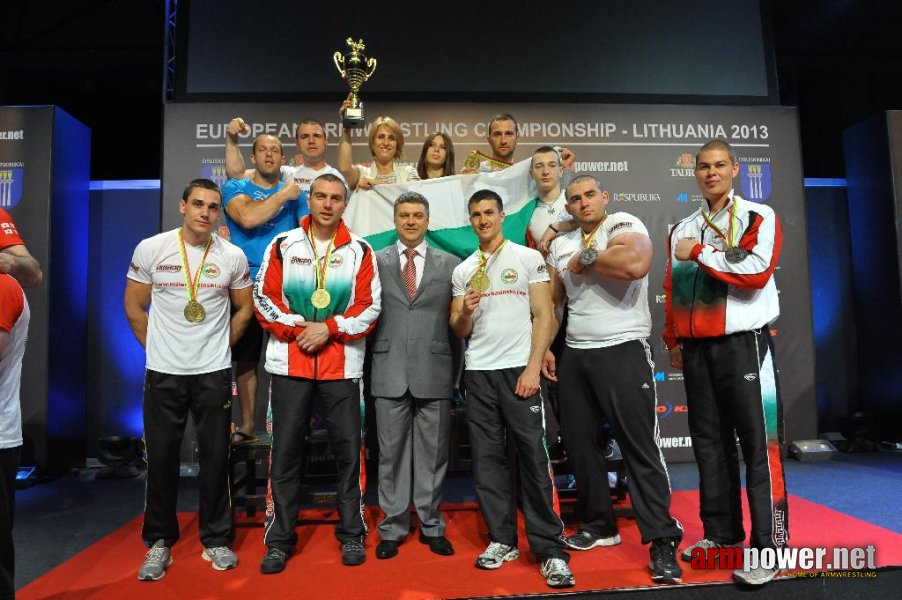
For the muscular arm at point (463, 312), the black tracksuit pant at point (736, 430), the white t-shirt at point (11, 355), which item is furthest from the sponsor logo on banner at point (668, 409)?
the white t-shirt at point (11, 355)

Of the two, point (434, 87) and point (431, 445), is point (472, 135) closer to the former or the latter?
point (434, 87)

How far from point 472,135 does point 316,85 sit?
1471 mm

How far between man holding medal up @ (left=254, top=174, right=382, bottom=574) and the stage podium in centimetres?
311

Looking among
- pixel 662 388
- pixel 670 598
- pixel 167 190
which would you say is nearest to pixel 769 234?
pixel 670 598

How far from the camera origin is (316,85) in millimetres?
5645

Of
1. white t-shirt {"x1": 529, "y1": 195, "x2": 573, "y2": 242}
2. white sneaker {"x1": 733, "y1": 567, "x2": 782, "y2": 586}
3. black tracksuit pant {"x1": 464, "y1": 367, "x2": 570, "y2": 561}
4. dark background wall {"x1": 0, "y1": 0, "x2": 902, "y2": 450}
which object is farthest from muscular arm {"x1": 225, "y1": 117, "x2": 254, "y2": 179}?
white sneaker {"x1": 733, "y1": 567, "x2": 782, "y2": 586}

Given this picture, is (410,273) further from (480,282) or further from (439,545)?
(439,545)

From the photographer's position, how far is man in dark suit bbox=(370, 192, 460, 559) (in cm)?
322

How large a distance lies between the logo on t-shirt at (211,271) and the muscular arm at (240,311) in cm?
15

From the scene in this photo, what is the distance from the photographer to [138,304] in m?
3.20

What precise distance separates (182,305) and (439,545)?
1750 mm

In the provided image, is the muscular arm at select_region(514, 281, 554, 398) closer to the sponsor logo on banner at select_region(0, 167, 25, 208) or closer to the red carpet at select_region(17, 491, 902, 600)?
the red carpet at select_region(17, 491, 902, 600)

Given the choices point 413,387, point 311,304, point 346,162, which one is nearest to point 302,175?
point 346,162

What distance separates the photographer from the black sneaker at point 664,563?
269 centimetres
